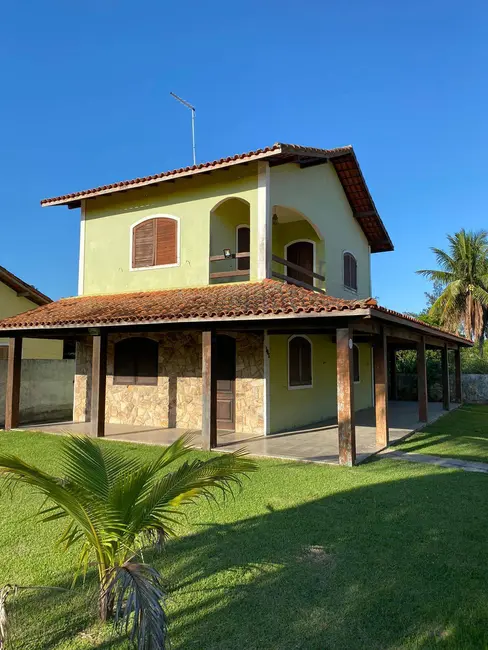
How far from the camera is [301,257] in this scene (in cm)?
1420

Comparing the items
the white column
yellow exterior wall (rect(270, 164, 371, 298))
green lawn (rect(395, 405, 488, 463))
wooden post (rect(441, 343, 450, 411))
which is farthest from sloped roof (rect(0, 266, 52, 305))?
wooden post (rect(441, 343, 450, 411))

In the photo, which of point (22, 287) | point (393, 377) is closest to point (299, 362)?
point (393, 377)

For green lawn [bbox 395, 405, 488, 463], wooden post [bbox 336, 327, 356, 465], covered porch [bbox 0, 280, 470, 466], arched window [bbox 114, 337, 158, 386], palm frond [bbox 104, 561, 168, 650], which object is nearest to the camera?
palm frond [bbox 104, 561, 168, 650]

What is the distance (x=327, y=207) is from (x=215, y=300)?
6.05m

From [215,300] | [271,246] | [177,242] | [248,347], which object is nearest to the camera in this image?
[215,300]

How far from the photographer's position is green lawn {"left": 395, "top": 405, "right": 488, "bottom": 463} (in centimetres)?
904

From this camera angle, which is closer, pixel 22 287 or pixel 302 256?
pixel 302 256

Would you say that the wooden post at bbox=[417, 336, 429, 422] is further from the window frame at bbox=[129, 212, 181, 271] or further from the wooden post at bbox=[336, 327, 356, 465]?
the window frame at bbox=[129, 212, 181, 271]

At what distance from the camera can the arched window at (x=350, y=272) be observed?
1531 centimetres

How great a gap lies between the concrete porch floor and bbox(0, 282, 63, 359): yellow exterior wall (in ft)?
24.7

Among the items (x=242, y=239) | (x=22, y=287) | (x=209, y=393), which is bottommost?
(x=209, y=393)

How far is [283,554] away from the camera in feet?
13.9

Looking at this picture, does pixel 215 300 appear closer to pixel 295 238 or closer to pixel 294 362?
pixel 294 362

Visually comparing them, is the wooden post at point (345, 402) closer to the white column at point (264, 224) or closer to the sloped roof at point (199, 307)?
the sloped roof at point (199, 307)
